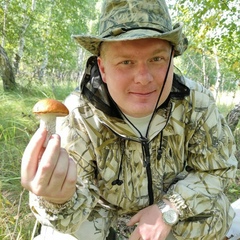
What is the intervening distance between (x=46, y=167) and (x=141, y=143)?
0.81 metres

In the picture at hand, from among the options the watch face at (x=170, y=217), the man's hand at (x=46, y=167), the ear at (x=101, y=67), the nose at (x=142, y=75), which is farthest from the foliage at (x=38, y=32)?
the man's hand at (x=46, y=167)

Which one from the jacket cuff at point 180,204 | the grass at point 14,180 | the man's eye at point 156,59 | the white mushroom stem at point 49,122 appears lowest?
the grass at point 14,180

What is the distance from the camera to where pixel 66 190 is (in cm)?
126

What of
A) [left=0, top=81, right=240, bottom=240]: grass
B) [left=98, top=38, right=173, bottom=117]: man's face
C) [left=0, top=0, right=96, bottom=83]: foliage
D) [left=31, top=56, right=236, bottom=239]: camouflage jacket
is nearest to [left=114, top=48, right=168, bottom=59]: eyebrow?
[left=98, top=38, right=173, bottom=117]: man's face

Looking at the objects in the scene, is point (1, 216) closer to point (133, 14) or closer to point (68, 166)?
point (68, 166)

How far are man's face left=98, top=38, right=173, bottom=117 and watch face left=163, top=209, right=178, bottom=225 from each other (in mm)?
660

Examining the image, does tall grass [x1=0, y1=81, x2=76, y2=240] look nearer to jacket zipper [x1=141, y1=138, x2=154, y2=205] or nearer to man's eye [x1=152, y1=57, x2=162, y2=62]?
jacket zipper [x1=141, y1=138, x2=154, y2=205]

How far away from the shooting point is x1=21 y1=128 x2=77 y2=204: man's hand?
3.50 ft

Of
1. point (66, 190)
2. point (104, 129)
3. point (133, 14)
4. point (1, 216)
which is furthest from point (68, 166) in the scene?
point (1, 216)

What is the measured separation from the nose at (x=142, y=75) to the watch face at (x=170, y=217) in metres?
0.85

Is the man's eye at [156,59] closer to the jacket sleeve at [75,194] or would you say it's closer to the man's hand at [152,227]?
the jacket sleeve at [75,194]

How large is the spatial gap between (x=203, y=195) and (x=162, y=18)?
114cm

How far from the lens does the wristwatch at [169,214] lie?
1.75m

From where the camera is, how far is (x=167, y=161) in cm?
191
